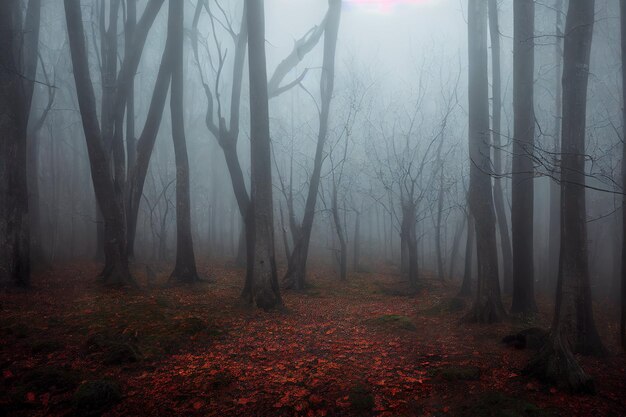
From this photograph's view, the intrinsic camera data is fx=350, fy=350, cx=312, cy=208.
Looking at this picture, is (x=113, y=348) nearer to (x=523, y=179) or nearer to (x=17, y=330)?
(x=17, y=330)

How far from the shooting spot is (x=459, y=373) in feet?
15.9

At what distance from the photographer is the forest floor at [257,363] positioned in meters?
4.17

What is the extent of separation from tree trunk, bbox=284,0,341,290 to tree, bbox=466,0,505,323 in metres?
5.22

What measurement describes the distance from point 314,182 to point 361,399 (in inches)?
337

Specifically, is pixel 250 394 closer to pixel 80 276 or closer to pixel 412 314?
pixel 412 314

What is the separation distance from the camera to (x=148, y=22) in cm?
1140

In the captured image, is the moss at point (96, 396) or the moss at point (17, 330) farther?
the moss at point (17, 330)

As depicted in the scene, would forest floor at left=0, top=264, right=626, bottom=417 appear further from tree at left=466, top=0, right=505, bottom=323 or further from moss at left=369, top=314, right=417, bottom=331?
tree at left=466, top=0, right=505, bottom=323

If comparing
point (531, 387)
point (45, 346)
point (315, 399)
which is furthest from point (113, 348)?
point (531, 387)

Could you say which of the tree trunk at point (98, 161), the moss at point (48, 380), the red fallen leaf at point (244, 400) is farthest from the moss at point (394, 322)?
the tree trunk at point (98, 161)

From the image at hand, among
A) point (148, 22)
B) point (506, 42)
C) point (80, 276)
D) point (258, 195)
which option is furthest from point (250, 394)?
point (506, 42)

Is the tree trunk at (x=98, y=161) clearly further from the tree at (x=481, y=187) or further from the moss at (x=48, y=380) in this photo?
the tree at (x=481, y=187)

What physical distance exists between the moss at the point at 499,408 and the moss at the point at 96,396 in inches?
160

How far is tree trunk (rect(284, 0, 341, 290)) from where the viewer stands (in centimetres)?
1211
